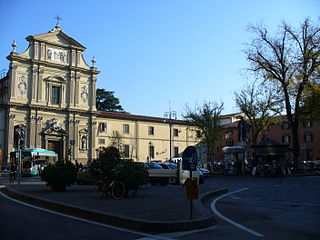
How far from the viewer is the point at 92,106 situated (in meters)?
56.8

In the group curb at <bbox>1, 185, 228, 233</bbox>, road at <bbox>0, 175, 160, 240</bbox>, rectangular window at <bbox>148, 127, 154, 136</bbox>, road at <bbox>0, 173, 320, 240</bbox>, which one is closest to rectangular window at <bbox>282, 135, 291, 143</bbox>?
rectangular window at <bbox>148, 127, 154, 136</bbox>

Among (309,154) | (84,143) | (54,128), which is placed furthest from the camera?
(309,154)

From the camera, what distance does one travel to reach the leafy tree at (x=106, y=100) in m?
76.7

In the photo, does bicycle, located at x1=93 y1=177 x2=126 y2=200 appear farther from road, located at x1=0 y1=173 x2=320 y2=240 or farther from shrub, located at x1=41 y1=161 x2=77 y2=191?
road, located at x1=0 y1=173 x2=320 y2=240

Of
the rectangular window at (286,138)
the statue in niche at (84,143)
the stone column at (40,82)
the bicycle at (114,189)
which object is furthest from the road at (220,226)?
the rectangular window at (286,138)

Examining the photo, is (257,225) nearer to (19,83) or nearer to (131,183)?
(131,183)

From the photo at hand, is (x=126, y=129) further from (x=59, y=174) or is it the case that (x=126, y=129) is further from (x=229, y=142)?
(x=59, y=174)

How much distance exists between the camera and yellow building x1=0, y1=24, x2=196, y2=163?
1924 inches

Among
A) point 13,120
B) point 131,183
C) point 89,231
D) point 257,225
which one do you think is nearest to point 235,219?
point 257,225

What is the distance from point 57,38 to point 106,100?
25.6 meters

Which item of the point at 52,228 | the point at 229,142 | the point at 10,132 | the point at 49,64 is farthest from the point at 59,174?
the point at 229,142

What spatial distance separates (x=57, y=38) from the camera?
2114 inches

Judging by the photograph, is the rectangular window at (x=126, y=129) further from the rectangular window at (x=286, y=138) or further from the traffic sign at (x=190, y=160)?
the traffic sign at (x=190, y=160)

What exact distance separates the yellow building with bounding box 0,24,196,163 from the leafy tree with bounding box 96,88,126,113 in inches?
659
